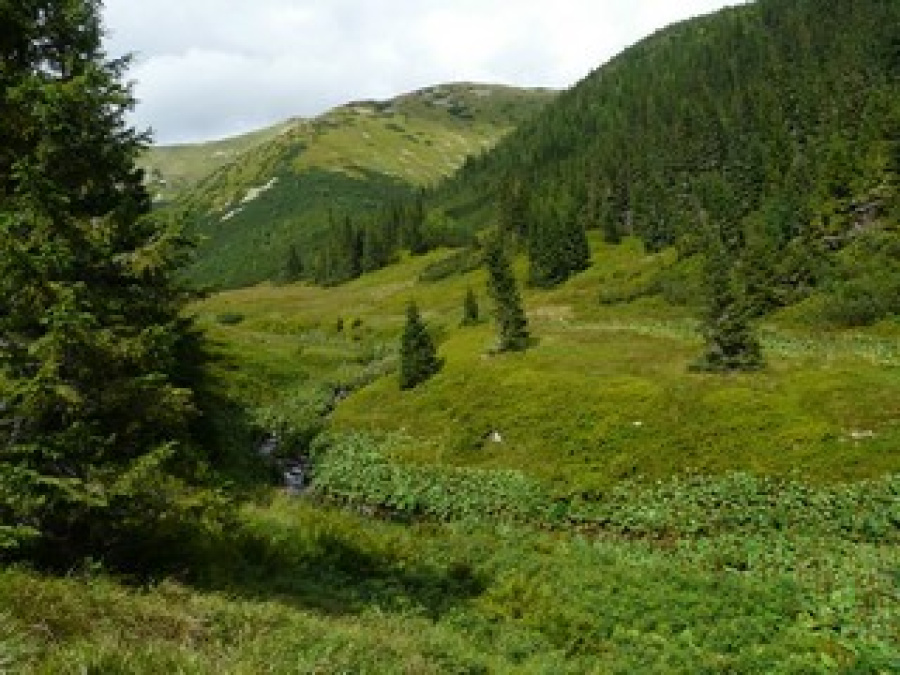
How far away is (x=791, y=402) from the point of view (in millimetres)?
46469

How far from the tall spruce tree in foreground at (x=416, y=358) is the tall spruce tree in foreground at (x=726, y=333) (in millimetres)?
21062

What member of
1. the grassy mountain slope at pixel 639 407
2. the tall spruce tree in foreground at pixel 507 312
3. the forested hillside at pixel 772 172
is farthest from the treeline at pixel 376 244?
the tall spruce tree in foreground at pixel 507 312

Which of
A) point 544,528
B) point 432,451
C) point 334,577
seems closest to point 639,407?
point 544,528

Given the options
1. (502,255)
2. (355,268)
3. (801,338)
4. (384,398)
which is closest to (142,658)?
(384,398)

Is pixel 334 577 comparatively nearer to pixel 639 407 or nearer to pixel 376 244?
pixel 639 407

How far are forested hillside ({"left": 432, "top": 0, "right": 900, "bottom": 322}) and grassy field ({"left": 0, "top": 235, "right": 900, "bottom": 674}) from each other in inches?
831

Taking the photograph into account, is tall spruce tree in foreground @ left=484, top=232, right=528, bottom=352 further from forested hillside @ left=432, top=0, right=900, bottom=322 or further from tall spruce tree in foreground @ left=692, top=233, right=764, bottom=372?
forested hillside @ left=432, top=0, right=900, bottom=322

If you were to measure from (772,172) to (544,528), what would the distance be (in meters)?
105

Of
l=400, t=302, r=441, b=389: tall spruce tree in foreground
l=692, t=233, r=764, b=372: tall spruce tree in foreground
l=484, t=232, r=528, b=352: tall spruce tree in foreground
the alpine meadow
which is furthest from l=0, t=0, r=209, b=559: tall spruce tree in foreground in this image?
l=484, t=232, r=528, b=352: tall spruce tree in foreground

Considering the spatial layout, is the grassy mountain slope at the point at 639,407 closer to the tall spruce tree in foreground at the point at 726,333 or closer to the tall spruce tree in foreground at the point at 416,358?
the tall spruce tree in foreground at the point at 416,358

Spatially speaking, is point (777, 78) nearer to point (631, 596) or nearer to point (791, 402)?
point (791, 402)

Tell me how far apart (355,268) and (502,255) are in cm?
11552

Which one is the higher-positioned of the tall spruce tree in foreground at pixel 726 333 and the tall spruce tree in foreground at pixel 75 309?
the tall spruce tree in foreground at pixel 75 309

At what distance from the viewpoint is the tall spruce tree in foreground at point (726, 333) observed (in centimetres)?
5425
